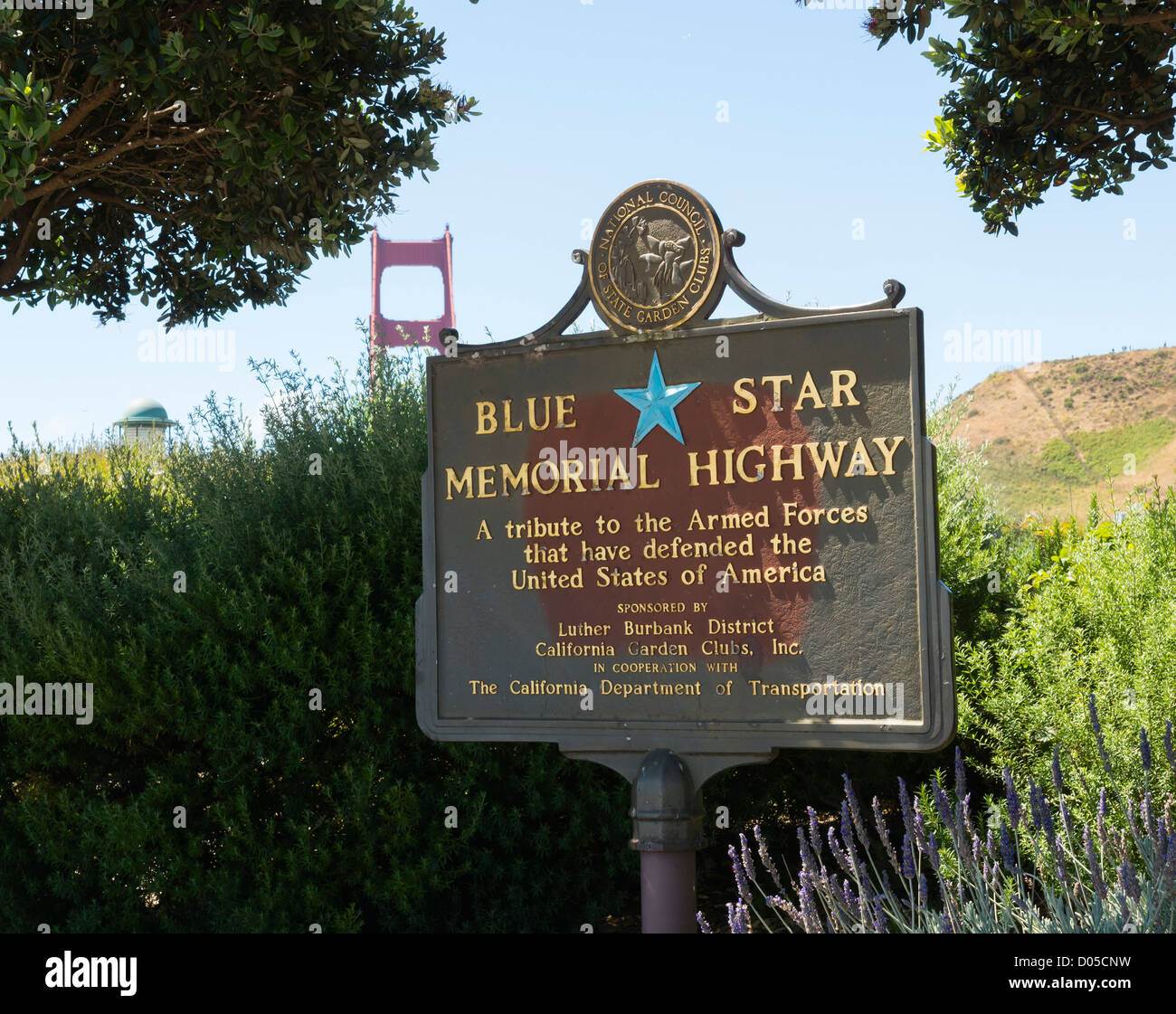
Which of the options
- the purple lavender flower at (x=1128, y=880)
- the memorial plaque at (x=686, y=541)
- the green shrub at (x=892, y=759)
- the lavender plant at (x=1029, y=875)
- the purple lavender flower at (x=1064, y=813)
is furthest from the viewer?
the green shrub at (x=892, y=759)

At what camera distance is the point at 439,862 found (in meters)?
5.28

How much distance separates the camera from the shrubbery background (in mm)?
5211

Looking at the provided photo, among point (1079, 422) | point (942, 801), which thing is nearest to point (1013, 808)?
point (942, 801)

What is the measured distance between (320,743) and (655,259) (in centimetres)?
311

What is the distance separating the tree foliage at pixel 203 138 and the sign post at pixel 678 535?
2.88 meters

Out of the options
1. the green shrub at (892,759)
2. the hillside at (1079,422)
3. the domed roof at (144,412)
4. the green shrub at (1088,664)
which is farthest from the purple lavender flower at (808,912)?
the hillside at (1079,422)

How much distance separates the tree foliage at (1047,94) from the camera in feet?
19.1

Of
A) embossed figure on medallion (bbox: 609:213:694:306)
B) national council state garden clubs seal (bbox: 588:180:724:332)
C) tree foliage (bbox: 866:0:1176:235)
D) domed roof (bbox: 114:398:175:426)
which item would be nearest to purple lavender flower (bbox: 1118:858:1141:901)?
national council state garden clubs seal (bbox: 588:180:724:332)

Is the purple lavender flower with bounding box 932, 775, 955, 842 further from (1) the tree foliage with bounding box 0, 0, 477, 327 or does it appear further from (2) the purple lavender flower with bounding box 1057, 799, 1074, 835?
(1) the tree foliage with bounding box 0, 0, 477, 327

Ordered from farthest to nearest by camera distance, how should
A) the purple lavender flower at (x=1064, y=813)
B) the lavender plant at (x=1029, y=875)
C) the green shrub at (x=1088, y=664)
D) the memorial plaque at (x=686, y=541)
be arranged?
the green shrub at (x=1088, y=664) → the memorial plaque at (x=686, y=541) → the purple lavender flower at (x=1064, y=813) → the lavender plant at (x=1029, y=875)

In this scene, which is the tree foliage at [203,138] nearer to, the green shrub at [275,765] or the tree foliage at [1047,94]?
the green shrub at [275,765]

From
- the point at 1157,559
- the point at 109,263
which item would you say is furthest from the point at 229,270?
the point at 1157,559

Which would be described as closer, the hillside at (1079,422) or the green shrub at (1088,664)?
the green shrub at (1088,664)

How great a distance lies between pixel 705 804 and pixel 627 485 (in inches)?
93.4
